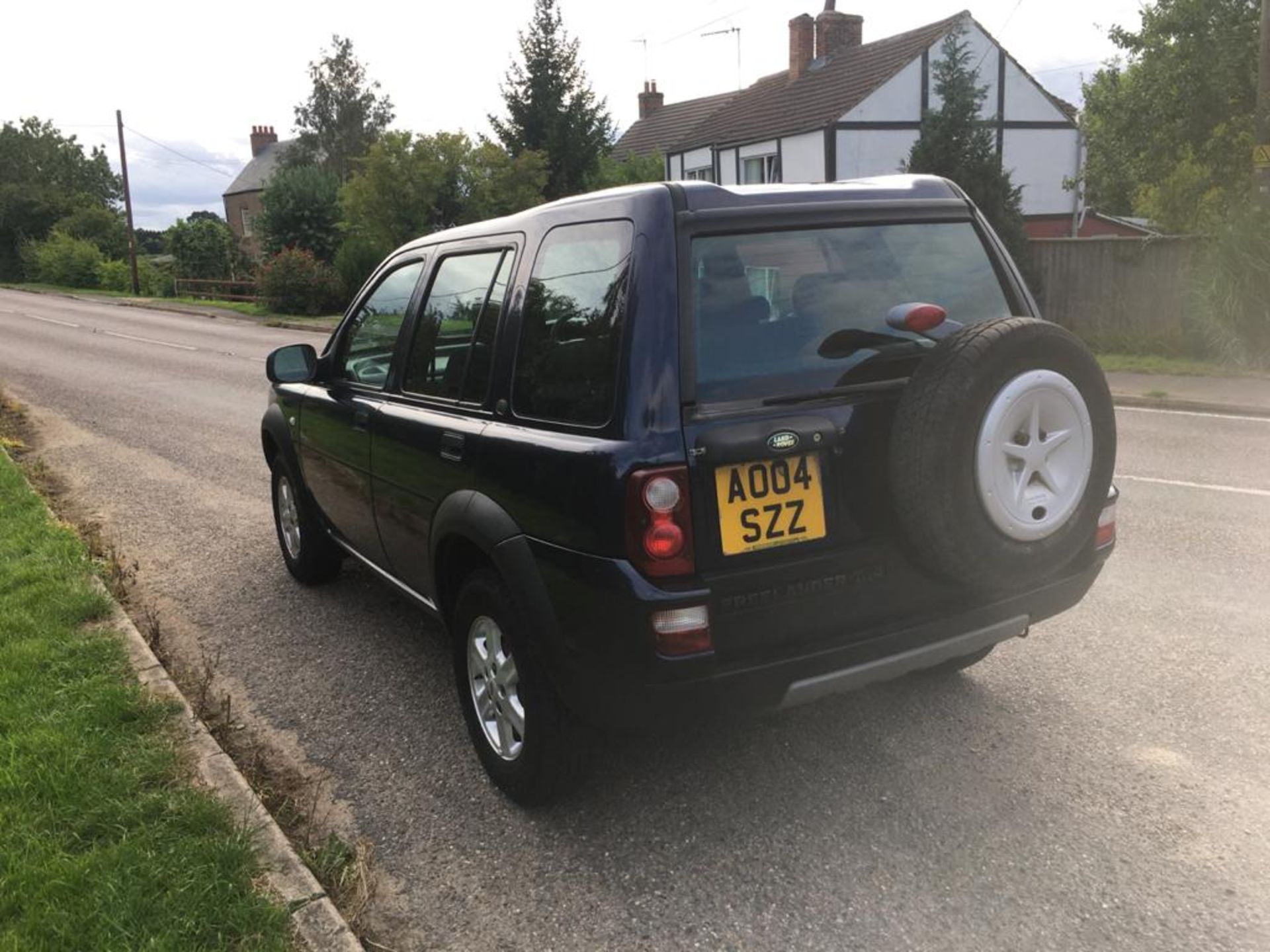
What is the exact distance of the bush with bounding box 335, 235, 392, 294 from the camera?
30.3 m

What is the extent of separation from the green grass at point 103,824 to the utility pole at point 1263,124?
14.0 m

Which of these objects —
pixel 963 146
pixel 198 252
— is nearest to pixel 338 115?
pixel 198 252

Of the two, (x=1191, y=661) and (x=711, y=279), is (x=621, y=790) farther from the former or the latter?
(x=1191, y=661)

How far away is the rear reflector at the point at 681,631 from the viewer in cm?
267

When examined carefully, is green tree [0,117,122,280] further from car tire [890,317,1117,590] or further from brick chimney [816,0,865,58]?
car tire [890,317,1117,590]

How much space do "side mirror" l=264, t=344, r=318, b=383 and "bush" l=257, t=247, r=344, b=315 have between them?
2750cm

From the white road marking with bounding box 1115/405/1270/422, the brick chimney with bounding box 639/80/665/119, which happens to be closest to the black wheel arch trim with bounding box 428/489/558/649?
the white road marking with bounding box 1115/405/1270/422

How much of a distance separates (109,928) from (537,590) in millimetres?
1363

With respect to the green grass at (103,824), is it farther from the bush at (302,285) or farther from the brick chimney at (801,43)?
the brick chimney at (801,43)

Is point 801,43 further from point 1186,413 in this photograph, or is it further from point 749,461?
point 749,461

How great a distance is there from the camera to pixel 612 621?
271 cm

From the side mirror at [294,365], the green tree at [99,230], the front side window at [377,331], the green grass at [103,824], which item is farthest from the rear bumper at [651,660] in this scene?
the green tree at [99,230]

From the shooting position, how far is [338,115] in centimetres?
5512

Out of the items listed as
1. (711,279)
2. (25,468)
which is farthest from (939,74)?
(711,279)
